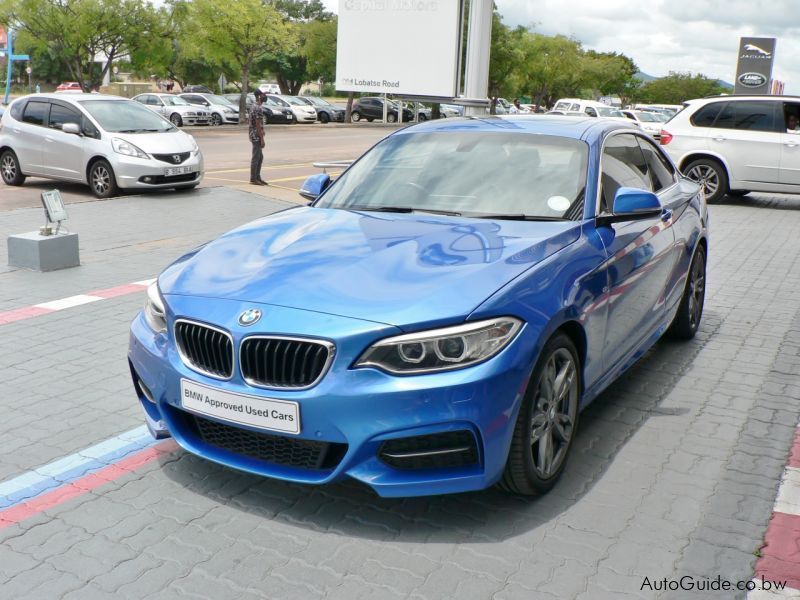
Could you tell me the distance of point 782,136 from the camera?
49.9 feet

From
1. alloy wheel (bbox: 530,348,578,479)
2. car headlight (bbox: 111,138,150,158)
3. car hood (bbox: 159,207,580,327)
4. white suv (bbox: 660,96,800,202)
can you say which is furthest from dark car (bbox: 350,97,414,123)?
alloy wheel (bbox: 530,348,578,479)

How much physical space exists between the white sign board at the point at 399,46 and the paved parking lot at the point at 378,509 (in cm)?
1006

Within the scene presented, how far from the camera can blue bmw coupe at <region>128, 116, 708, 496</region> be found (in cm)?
335

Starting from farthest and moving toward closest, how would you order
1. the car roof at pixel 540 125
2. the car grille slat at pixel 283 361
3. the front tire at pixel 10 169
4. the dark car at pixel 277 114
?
the dark car at pixel 277 114 < the front tire at pixel 10 169 < the car roof at pixel 540 125 < the car grille slat at pixel 283 361

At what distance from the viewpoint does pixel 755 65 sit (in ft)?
115

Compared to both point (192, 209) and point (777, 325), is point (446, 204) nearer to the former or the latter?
point (777, 325)

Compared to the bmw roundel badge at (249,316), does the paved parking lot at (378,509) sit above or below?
below

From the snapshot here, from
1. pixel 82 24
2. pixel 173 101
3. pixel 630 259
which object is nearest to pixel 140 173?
pixel 630 259

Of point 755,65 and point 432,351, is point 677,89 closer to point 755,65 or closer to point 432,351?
point 755,65

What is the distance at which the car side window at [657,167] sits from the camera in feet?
19.2

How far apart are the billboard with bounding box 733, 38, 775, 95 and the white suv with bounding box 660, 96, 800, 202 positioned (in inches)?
834

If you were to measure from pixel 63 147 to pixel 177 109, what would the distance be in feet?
77.3

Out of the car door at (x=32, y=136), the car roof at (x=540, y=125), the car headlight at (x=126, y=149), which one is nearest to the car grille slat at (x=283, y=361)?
the car roof at (x=540, y=125)

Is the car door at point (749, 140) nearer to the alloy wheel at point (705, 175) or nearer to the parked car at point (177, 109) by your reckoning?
the alloy wheel at point (705, 175)
